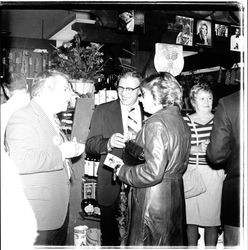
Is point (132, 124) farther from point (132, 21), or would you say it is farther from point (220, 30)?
point (220, 30)

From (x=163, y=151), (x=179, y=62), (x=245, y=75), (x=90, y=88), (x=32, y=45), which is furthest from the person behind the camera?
(x=32, y=45)

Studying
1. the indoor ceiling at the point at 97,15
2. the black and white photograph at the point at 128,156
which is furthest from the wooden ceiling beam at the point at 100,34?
the black and white photograph at the point at 128,156

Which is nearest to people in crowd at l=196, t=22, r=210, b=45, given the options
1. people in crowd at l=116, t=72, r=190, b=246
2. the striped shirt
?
the striped shirt

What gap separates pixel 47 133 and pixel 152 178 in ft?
2.26

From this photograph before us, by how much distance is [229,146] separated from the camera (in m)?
1.80

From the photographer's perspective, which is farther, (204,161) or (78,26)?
(78,26)

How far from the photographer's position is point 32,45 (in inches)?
212

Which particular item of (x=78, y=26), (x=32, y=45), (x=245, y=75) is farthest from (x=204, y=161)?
(x=32, y=45)

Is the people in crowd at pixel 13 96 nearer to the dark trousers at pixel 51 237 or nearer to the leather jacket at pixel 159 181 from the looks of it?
the dark trousers at pixel 51 237

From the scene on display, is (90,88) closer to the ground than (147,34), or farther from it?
closer to the ground

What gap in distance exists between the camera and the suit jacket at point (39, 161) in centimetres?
168

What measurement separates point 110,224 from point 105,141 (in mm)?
717

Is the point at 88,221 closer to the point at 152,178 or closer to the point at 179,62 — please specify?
the point at 152,178

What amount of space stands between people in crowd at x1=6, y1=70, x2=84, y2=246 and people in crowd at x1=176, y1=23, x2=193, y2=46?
1.84 metres
